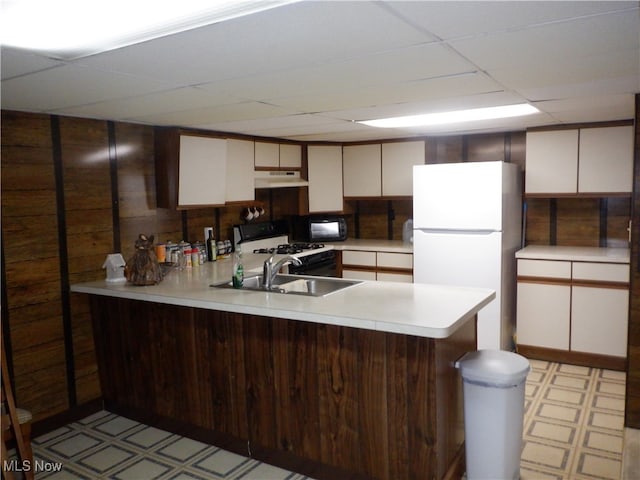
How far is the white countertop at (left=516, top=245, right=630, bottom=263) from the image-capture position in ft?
12.9

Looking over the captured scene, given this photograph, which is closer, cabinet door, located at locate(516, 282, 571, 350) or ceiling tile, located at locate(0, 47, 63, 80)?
ceiling tile, located at locate(0, 47, 63, 80)

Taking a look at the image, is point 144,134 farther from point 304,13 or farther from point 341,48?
point 304,13

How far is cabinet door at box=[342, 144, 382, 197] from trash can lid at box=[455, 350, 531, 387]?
2976 mm

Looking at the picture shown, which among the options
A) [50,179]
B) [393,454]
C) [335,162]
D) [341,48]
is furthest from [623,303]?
[50,179]

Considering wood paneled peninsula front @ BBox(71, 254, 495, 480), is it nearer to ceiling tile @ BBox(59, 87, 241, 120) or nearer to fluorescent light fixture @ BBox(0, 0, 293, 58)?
ceiling tile @ BBox(59, 87, 241, 120)

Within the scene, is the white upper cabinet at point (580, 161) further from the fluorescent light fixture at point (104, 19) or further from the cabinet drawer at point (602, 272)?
the fluorescent light fixture at point (104, 19)

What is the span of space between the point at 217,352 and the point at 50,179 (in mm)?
1537

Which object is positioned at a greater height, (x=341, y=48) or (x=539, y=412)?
(x=341, y=48)

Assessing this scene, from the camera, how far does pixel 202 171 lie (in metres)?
4.02

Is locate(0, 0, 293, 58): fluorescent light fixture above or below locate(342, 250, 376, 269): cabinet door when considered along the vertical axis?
above

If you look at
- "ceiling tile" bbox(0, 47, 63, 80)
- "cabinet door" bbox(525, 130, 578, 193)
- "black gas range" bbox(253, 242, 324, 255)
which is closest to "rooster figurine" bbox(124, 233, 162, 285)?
"ceiling tile" bbox(0, 47, 63, 80)

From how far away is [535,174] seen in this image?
4.39m

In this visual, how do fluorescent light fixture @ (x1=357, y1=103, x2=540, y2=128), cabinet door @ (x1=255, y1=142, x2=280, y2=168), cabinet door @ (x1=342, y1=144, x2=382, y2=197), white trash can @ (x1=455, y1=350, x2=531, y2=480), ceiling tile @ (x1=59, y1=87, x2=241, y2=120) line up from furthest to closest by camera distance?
cabinet door @ (x1=342, y1=144, x2=382, y2=197) → cabinet door @ (x1=255, y1=142, x2=280, y2=168) → fluorescent light fixture @ (x1=357, y1=103, x2=540, y2=128) → ceiling tile @ (x1=59, y1=87, x2=241, y2=120) → white trash can @ (x1=455, y1=350, x2=531, y2=480)

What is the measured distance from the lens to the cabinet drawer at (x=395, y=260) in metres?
4.86
